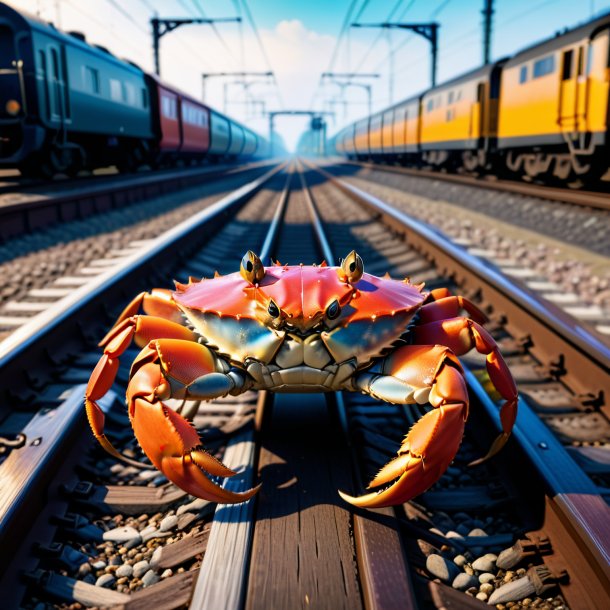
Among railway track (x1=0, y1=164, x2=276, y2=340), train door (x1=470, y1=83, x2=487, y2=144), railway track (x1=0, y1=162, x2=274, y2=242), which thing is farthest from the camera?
train door (x1=470, y1=83, x2=487, y2=144)

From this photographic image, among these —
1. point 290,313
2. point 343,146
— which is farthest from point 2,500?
point 343,146

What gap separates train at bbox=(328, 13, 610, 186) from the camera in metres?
11.1

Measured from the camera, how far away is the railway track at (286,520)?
1931mm

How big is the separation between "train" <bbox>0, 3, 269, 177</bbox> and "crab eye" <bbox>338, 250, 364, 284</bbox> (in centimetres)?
1162

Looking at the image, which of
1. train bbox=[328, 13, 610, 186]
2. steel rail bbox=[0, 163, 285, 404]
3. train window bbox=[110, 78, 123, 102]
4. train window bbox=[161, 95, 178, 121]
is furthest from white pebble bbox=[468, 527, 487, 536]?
train window bbox=[161, 95, 178, 121]

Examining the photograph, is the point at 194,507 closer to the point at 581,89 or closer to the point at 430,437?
the point at 430,437

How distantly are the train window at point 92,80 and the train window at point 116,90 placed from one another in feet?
3.69

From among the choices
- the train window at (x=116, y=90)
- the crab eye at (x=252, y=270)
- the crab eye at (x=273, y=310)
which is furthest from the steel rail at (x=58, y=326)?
the train window at (x=116, y=90)

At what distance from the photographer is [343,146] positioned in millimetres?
52656

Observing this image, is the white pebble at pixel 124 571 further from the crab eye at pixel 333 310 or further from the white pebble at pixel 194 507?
the crab eye at pixel 333 310

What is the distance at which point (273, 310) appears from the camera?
2.23m

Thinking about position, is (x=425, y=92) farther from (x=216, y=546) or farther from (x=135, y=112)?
(x=216, y=546)

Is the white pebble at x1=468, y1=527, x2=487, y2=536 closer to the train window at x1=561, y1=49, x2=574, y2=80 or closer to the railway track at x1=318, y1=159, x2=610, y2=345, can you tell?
the railway track at x1=318, y1=159, x2=610, y2=345

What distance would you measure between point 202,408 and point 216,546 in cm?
133
